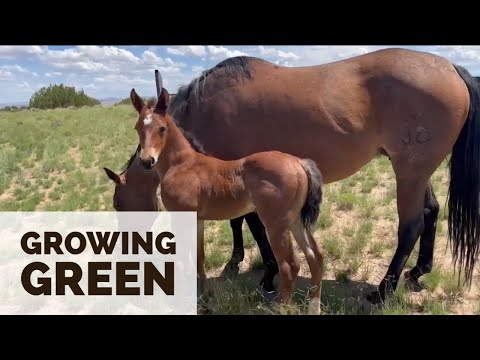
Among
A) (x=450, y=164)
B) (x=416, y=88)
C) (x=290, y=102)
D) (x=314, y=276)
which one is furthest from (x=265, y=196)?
(x=450, y=164)

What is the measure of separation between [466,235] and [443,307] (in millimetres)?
911

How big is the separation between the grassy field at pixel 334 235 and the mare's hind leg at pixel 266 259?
0.15 metres

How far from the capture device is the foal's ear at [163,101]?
146 inches

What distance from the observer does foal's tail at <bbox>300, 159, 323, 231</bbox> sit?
3701mm

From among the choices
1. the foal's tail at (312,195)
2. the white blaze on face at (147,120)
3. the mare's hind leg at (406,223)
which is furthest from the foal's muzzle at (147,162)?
the mare's hind leg at (406,223)

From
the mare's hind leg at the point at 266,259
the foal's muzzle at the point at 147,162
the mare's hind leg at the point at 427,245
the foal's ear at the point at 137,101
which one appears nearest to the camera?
the foal's muzzle at the point at 147,162

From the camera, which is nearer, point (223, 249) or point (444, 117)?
point (444, 117)

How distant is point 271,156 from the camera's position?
148 inches

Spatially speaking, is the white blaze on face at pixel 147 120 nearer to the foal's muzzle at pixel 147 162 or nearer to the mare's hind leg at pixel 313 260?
the foal's muzzle at pixel 147 162

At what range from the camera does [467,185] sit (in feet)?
14.7

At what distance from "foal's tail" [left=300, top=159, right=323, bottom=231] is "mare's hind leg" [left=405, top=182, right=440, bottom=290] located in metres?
1.72

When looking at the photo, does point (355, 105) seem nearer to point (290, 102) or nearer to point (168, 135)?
point (290, 102)

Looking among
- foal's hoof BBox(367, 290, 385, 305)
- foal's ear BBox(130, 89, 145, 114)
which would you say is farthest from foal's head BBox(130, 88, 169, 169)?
foal's hoof BBox(367, 290, 385, 305)

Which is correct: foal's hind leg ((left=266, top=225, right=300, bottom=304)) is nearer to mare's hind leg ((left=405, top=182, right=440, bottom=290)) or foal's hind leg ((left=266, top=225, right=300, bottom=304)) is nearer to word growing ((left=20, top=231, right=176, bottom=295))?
word growing ((left=20, top=231, right=176, bottom=295))
